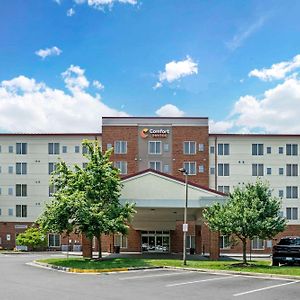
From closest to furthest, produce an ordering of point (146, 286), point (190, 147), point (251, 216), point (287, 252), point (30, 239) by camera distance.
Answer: point (146, 286) < point (251, 216) < point (287, 252) < point (30, 239) < point (190, 147)

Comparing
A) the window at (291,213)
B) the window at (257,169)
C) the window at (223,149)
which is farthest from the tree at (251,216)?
the window at (291,213)

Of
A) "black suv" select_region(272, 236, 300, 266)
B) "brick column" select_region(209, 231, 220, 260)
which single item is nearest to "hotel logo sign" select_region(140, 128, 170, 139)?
"brick column" select_region(209, 231, 220, 260)

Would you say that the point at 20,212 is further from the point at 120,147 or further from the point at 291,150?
the point at 291,150

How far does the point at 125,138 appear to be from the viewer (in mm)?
57531

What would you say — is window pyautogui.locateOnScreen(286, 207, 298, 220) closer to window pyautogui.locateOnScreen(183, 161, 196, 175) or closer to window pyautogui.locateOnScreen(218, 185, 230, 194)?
window pyautogui.locateOnScreen(218, 185, 230, 194)

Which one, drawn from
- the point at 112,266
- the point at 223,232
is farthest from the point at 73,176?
the point at 223,232

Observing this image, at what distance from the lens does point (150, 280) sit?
21.7 metres

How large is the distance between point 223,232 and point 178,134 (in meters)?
29.9

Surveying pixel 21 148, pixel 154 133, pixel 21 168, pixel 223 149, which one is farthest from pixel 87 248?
pixel 21 148

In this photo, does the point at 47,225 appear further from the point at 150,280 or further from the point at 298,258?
the point at 298,258

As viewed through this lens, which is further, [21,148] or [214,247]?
[21,148]

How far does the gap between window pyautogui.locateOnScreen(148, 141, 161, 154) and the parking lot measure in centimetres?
3286

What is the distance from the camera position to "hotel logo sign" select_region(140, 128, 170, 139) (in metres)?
57.5

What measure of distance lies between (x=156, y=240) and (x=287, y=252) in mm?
27965
